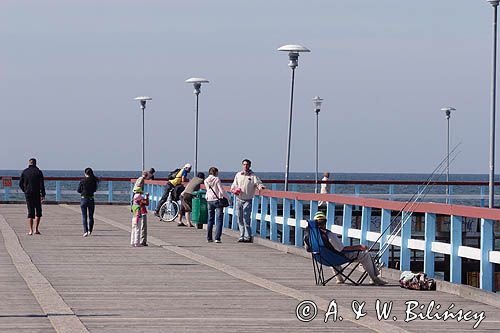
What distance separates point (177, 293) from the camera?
17.2 meters

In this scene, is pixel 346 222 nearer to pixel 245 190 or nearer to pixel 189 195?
pixel 245 190

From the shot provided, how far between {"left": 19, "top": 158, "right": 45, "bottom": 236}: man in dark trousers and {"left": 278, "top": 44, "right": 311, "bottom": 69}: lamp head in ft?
20.3

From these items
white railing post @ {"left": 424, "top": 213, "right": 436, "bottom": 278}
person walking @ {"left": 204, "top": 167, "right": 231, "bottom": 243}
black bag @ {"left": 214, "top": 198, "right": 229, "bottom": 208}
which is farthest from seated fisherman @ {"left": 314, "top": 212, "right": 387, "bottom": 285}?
person walking @ {"left": 204, "top": 167, "right": 231, "bottom": 243}

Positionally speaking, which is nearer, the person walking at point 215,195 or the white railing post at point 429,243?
the white railing post at point 429,243

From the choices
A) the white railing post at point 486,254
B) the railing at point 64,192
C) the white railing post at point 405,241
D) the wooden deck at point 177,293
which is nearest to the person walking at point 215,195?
the wooden deck at point 177,293

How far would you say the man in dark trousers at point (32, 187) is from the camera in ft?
102

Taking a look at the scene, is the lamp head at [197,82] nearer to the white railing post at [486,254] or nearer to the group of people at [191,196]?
the group of people at [191,196]

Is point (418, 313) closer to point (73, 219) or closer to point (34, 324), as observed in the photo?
point (34, 324)

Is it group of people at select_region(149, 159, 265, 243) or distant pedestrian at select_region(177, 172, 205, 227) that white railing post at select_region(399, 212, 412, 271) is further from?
distant pedestrian at select_region(177, 172, 205, 227)

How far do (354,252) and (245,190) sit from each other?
33.9ft

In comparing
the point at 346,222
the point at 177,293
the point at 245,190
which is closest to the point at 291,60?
the point at 245,190

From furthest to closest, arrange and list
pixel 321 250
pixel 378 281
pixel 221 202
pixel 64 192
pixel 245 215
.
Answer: pixel 64 192, pixel 245 215, pixel 221 202, pixel 378 281, pixel 321 250

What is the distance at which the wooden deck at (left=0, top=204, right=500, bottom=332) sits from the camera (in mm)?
13766

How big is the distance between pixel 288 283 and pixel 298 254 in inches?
256
